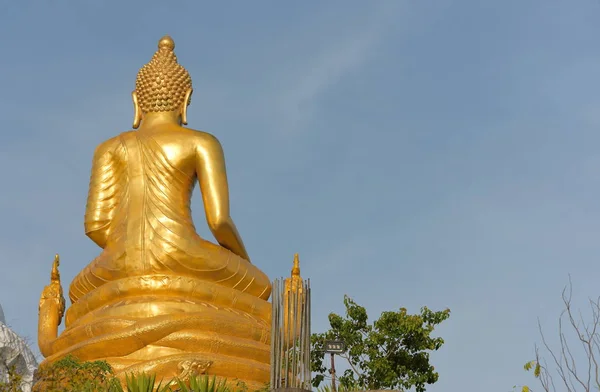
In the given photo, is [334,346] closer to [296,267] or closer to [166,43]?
[296,267]

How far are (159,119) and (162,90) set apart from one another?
405 millimetres

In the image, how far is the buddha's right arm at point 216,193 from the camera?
13211 millimetres

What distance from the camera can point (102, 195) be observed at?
1360 cm

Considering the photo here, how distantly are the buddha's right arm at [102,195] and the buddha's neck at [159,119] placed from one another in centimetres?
64

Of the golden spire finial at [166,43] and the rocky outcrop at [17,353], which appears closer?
the golden spire finial at [166,43]

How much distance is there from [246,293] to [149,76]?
336 cm

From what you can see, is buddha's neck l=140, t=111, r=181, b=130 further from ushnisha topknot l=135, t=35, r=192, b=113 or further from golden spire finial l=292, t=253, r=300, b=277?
golden spire finial l=292, t=253, r=300, b=277

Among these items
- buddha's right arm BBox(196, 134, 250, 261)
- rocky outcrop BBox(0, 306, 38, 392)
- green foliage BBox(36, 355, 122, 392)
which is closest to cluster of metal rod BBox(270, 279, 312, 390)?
green foliage BBox(36, 355, 122, 392)

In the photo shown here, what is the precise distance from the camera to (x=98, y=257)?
13250 mm

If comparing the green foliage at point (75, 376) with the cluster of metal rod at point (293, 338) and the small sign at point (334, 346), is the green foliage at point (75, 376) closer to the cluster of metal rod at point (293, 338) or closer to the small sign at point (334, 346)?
the cluster of metal rod at point (293, 338)

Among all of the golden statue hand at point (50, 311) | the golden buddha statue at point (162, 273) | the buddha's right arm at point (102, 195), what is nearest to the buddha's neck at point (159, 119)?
the golden buddha statue at point (162, 273)

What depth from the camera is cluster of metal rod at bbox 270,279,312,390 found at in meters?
9.40

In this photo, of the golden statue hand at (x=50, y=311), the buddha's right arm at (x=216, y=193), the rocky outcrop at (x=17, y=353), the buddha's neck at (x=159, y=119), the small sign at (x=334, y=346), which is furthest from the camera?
the rocky outcrop at (x=17, y=353)

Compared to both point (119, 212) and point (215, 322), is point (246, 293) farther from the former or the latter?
point (119, 212)
